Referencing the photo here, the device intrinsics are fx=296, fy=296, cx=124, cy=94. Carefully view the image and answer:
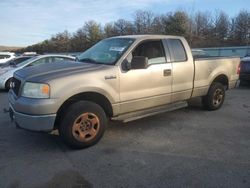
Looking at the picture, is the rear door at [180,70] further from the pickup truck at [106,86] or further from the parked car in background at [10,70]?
the parked car in background at [10,70]

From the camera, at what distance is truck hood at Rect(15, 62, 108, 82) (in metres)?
4.53

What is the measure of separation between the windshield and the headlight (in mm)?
1287

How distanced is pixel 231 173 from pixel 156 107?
7.34 feet

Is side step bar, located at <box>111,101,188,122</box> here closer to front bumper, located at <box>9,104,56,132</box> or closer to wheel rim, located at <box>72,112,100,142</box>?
wheel rim, located at <box>72,112,100,142</box>

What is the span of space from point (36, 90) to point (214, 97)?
4450mm

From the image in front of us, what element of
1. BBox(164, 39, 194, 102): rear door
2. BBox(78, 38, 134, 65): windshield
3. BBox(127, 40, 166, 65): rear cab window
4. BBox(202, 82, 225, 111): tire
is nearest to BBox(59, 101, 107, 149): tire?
BBox(78, 38, 134, 65): windshield

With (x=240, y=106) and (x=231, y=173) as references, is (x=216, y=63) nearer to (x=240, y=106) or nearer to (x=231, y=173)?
(x=240, y=106)

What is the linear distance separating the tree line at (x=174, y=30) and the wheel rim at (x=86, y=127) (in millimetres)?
33334

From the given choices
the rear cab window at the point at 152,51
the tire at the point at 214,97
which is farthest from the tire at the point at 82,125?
the tire at the point at 214,97

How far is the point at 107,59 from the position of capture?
5.35 metres

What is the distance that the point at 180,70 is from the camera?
6.04 m

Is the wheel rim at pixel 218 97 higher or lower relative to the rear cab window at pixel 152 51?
lower

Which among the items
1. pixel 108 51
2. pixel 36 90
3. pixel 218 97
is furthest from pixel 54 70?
pixel 218 97

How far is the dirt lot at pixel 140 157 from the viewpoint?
373cm
